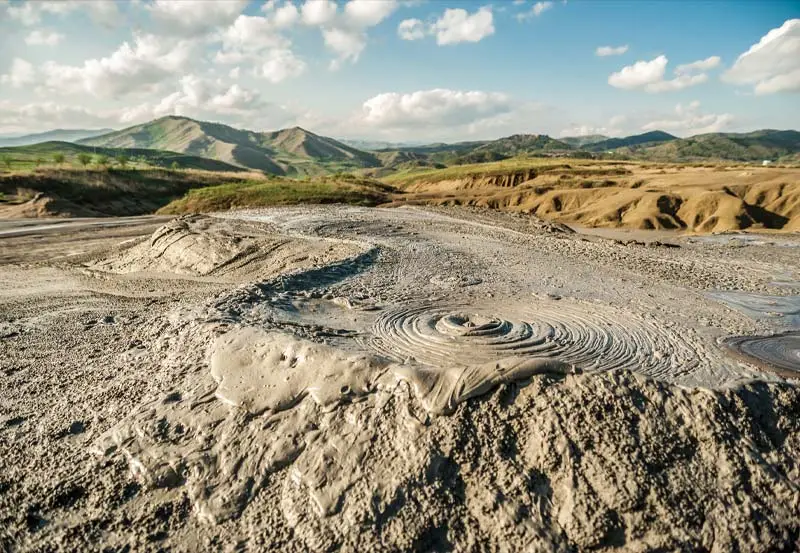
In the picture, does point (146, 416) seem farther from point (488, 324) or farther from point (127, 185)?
point (127, 185)

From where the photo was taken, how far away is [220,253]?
1381 cm

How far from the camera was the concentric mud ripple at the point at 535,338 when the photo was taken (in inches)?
238

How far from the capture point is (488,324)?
6715mm

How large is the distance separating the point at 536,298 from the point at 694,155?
19770 cm

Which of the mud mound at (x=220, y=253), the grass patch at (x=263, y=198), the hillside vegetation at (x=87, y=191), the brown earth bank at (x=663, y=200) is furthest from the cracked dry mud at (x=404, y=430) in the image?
the hillside vegetation at (x=87, y=191)

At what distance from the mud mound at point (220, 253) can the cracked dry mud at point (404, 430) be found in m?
4.53

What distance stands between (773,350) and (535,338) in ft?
11.9

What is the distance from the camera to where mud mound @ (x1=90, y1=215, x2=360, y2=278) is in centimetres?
1272

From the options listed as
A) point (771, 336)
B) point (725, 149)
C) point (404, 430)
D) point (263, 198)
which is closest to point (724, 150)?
point (725, 149)

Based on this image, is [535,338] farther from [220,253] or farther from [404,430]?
[220,253]

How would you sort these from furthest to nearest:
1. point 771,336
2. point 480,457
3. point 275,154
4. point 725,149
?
point 275,154
point 725,149
point 771,336
point 480,457

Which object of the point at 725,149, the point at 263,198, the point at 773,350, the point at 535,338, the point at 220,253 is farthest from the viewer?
the point at 725,149

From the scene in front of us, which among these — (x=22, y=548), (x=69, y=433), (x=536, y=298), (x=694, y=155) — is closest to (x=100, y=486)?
(x=22, y=548)

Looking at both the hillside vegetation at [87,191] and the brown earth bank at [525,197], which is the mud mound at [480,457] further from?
the hillside vegetation at [87,191]
